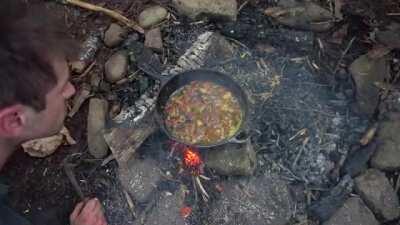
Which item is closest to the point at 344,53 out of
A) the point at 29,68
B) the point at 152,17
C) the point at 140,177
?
the point at 152,17

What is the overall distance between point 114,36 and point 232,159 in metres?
1.68

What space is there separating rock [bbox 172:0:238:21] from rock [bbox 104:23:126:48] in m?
0.62

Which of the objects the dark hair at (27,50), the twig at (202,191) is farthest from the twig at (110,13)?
the dark hair at (27,50)

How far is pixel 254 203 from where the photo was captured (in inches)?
154

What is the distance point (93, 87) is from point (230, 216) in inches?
67.6

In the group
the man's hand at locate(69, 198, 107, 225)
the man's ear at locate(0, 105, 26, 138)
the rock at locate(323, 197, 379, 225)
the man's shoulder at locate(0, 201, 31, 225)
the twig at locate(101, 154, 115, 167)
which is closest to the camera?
the man's ear at locate(0, 105, 26, 138)

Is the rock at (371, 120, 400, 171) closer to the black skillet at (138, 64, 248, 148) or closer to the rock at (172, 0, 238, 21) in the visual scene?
the black skillet at (138, 64, 248, 148)

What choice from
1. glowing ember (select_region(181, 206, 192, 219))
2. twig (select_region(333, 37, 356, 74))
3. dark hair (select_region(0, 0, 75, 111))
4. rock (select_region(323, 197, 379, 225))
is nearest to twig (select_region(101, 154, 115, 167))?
glowing ember (select_region(181, 206, 192, 219))

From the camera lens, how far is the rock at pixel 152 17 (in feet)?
15.4

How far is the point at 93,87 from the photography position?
14.8ft

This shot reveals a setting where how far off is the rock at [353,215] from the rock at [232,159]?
74 centimetres

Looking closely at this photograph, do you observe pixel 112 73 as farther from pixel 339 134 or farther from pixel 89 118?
pixel 339 134

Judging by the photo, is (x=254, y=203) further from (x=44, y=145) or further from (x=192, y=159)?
(x=44, y=145)

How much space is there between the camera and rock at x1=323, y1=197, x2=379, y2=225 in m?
3.83
